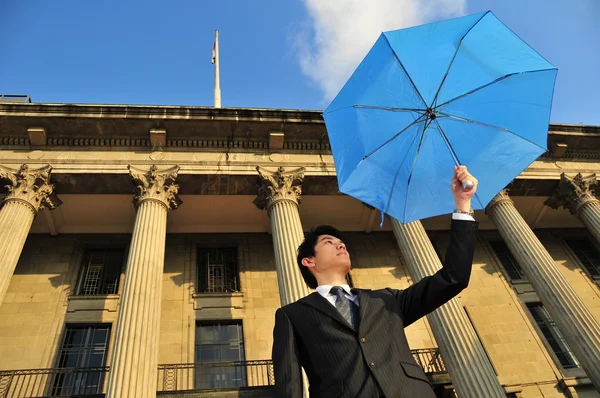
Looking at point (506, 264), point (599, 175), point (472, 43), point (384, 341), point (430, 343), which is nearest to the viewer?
point (384, 341)

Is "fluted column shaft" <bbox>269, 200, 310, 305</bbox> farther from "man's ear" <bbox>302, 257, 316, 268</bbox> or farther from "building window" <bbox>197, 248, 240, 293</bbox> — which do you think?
"man's ear" <bbox>302, 257, 316, 268</bbox>

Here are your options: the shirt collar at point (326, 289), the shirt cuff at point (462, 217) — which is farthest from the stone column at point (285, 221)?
the shirt cuff at point (462, 217)

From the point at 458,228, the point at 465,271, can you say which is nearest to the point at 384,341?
the point at 465,271

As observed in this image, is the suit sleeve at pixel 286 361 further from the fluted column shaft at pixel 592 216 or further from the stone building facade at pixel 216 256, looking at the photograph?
the fluted column shaft at pixel 592 216

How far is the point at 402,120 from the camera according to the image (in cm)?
536

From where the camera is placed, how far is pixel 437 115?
17.4 ft

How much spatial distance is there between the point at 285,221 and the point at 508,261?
38.2 ft

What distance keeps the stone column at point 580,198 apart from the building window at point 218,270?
13.1 metres

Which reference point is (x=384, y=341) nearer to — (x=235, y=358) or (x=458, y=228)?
(x=458, y=228)

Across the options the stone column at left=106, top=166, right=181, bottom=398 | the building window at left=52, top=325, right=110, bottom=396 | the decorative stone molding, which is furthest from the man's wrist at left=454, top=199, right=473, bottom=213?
the decorative stone molding

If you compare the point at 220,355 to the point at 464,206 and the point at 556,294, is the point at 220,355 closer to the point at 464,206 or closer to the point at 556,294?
the point at 556,294

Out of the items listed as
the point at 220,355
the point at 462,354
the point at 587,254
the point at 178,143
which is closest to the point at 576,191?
the point at 587,254

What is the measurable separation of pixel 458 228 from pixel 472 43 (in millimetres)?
3384

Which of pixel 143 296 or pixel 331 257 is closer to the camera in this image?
pixel 331 257
